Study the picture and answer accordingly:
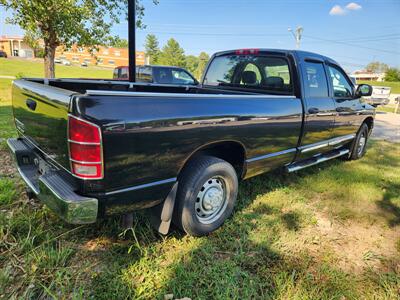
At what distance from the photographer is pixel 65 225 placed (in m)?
2.91

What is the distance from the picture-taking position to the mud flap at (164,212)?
96.3 inches

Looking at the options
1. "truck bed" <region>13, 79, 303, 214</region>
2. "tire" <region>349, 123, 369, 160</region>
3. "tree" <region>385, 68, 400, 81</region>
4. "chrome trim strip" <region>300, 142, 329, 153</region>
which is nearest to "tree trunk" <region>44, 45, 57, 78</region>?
"truck bed" <region>13, 79, 303, 214</region>

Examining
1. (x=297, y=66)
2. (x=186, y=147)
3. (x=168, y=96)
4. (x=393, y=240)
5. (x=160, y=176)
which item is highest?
(x=297, y=66)

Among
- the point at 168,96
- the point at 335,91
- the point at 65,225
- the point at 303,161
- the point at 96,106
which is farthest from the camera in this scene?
the point at 335,91

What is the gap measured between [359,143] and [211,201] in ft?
13.8

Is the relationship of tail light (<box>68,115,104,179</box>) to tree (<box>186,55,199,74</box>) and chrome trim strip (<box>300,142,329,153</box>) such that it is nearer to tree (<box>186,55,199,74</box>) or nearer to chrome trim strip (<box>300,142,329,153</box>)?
chrome trim strip (<box>300,142,329,153</box>)

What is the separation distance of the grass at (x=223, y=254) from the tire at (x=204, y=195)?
154mm

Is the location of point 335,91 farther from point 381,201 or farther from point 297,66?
point 381,201

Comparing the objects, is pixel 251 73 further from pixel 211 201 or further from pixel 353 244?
pixel 353 244

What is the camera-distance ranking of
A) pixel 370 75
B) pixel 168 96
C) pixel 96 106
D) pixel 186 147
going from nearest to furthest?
pixel 96 106 < pixel 168 96 < pixel 186 147 < pixel 370 75

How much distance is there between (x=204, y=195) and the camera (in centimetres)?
282

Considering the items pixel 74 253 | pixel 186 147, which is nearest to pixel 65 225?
pixel 74 253

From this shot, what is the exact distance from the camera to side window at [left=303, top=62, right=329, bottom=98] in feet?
12.8

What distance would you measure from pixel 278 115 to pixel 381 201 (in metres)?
2.02
